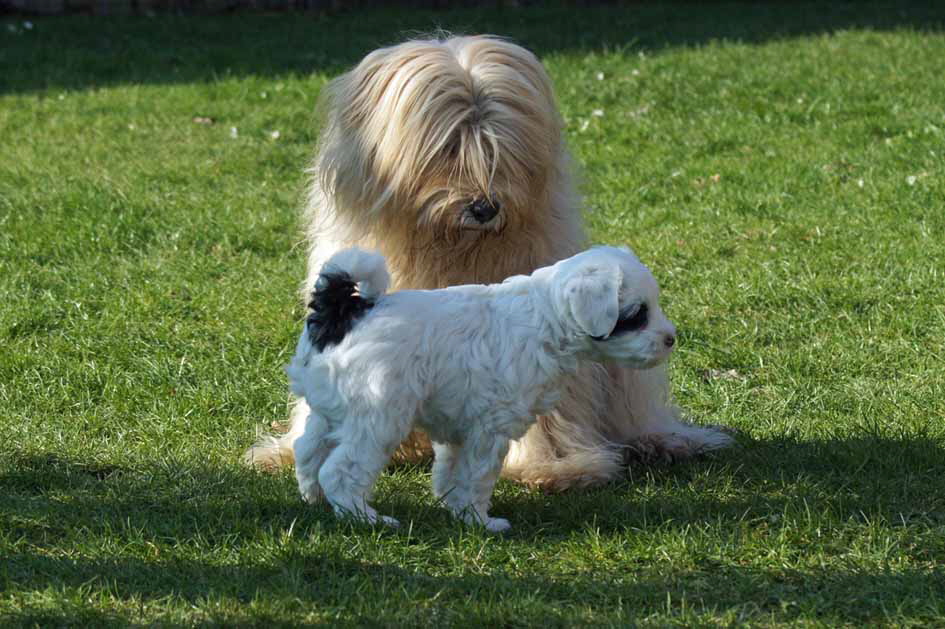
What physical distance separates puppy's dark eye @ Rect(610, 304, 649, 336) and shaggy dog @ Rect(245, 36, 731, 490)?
761 mm

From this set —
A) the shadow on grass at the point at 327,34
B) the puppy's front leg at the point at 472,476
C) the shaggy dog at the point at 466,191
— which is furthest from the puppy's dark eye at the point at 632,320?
the shadow on grass at the point at 327,34

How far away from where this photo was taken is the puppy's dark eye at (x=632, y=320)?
146 inches

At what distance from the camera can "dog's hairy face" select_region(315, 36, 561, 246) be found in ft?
14.2

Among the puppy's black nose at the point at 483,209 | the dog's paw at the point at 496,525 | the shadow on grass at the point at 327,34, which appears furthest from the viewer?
the shadow on grass at the point at 327,34

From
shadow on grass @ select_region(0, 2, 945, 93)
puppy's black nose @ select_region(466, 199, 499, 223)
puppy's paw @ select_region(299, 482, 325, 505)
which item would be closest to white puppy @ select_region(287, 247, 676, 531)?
puppy's paw @ select_region(299, 482, 325, 505)

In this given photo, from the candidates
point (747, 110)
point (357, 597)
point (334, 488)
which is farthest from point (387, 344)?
point (747, 110)

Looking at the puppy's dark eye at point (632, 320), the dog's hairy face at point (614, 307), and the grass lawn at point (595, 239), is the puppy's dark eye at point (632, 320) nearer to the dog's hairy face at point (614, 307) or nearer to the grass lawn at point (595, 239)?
the dog's hairy face at point (614, 307)

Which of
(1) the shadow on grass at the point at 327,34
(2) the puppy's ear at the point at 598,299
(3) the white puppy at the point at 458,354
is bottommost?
(1) the shadow on grass at the point at 327,34

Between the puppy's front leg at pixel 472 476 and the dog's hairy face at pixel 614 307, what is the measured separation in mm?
402

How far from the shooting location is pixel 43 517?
Answer: 159 inches

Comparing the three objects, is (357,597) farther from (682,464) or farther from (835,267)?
(835,267)

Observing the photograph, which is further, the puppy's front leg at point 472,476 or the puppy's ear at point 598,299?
the puppy's front leg at point 472,476

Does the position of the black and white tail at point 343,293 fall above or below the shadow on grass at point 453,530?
above

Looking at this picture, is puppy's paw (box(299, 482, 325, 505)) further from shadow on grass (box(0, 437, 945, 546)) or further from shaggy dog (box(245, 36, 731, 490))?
shaggy dog (box(245, 36, 731, 490))
